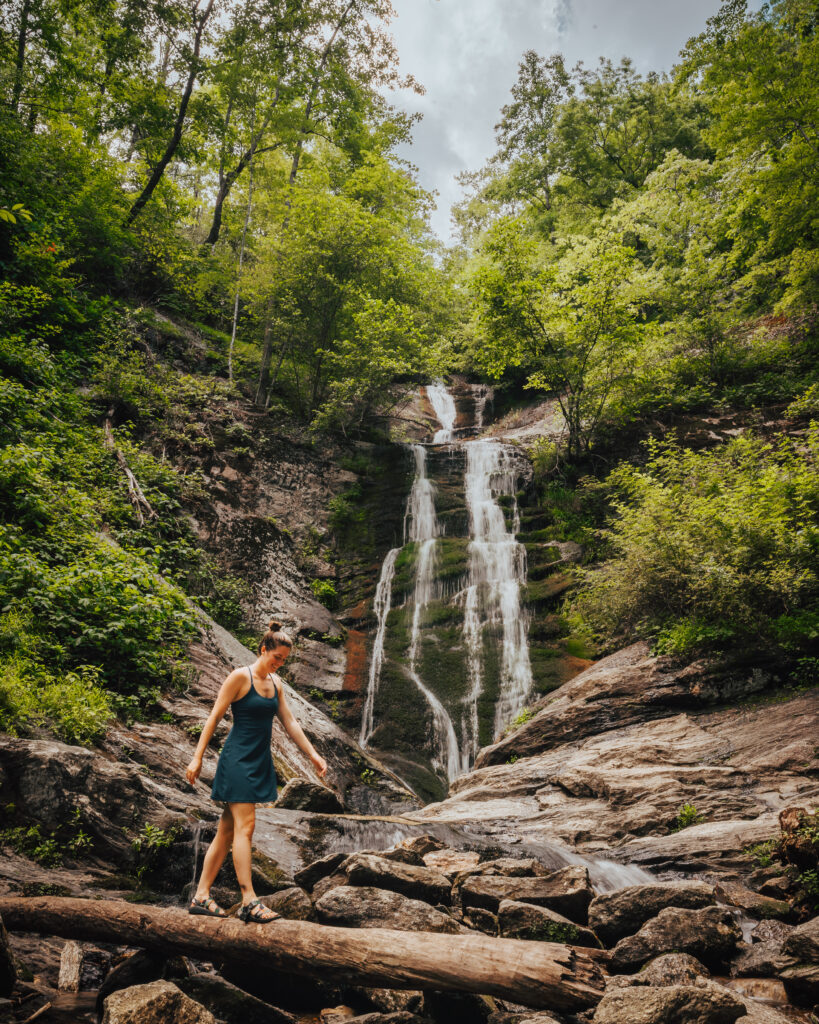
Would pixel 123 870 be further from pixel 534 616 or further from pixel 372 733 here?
pixel 534 616

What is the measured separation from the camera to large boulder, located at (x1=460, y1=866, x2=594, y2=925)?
4.47 m

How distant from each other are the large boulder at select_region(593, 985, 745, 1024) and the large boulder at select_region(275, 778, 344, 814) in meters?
Answer: 4.11

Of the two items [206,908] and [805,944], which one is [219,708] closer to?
[206,908]

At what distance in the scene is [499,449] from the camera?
1838 centimetres

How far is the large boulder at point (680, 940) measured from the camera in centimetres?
374

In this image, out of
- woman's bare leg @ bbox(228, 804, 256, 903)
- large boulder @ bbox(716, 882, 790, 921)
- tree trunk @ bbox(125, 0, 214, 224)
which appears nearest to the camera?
woman's bare leg @ bbox(228, 804, 256, 903)

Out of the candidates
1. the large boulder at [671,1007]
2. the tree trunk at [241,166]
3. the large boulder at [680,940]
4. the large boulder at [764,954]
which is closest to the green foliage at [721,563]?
the large boulder at [764,954]

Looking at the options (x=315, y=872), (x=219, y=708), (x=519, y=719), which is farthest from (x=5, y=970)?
(x=519, y=719)

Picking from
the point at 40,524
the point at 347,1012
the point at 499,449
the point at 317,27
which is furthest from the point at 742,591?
the point at 317,27

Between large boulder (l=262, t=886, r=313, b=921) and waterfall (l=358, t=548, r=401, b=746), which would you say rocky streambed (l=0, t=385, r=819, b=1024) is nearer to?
large boulder (l=262, t=886, r=313, b=921)

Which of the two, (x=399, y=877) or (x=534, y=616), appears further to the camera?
(x=534, y=616)

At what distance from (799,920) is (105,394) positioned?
14.3 m

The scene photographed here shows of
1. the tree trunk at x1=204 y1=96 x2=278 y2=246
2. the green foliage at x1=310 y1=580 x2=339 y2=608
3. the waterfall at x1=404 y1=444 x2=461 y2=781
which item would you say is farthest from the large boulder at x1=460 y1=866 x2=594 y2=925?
the tree trunk at x1=204 y1=96 x2=278 y2=246

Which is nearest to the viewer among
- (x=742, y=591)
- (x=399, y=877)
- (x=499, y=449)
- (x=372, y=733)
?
(x=399, y=877)
